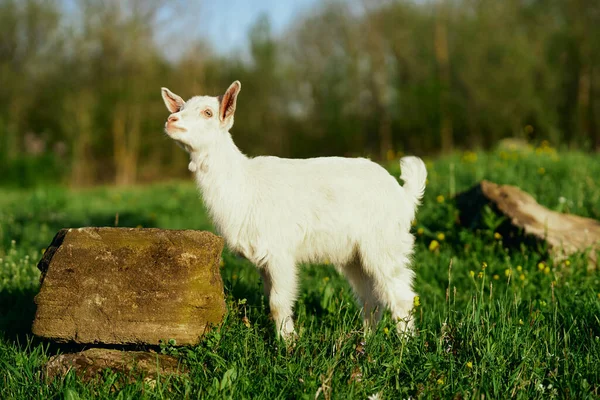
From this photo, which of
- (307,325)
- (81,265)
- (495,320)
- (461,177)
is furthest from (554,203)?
(81,265)

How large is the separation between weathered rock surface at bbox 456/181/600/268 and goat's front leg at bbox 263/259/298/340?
292 cm


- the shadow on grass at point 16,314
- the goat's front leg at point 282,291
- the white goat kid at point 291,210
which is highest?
the white goat kid at point 291,210

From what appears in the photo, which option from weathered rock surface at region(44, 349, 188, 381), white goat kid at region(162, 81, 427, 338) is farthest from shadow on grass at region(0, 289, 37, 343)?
white goat kid at region(162, 81, 427, 338)

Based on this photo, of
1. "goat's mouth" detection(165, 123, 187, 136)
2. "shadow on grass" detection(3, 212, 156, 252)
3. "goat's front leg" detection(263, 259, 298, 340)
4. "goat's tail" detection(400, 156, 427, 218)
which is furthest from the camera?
"shadow on grass" detection(3, 212, 156, 252)

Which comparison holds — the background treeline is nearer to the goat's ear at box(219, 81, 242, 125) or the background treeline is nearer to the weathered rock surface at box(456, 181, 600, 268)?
the weathered rock surface at box(456, 181, 600, 268)

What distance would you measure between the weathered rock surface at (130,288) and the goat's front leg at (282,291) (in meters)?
0.41

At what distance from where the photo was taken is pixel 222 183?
4129mm

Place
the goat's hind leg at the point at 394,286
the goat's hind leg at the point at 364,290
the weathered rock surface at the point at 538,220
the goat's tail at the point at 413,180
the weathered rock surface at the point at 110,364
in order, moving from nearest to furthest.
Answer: the weathered rock surface at the point at 110,364, the goat's hind leg at the point at 394,286, the goat's hind leg at the point at 364,290, the goat's tail at the point at 413,180, the weathered rock surface at the point at 538,220

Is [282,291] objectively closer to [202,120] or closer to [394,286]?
[394,286]

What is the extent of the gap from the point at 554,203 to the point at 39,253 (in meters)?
6.15

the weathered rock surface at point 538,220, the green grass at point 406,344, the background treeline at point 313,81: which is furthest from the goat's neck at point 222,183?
the background treeline at point 313,81

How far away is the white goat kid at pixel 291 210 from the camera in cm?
404

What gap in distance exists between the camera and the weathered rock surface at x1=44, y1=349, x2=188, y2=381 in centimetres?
346

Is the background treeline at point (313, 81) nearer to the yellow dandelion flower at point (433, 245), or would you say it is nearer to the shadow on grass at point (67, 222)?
the shadow on grass at point (67, 222)
